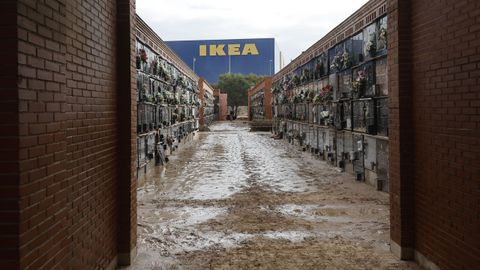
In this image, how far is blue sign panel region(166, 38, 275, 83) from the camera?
7300 centimetres

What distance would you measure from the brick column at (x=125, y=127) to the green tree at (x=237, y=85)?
6177 cm

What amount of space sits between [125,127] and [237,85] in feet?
205

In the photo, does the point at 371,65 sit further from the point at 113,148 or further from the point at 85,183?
the point at 85,183

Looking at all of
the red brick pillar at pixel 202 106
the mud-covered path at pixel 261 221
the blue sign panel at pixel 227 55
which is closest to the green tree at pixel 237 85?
the blue sign panel at pixel 227 55

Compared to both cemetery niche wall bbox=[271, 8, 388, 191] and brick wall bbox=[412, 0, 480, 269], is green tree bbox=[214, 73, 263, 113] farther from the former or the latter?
brick wall bbox=[412, 0, 480, 269]

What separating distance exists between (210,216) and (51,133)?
4.84m

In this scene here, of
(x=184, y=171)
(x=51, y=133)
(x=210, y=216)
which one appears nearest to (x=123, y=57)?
(x=51, y=133)

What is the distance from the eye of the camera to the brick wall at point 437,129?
4.00m

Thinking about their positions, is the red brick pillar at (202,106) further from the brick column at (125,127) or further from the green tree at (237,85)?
the brick column at (125,127)

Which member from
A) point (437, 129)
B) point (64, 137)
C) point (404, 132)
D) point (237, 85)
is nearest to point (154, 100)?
point (404, 132)

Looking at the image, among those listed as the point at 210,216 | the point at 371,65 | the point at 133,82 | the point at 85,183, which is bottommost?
the point at 210,216

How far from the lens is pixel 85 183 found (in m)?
4.04

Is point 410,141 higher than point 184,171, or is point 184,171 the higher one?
point 410,141

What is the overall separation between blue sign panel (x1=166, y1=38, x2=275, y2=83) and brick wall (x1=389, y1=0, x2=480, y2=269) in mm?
68075
